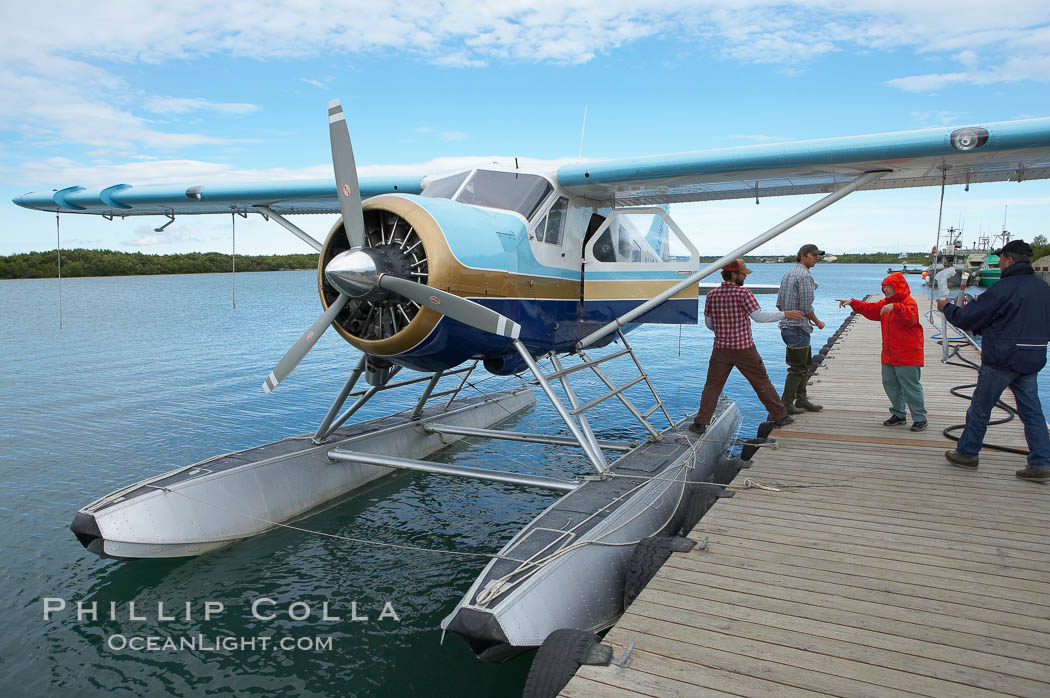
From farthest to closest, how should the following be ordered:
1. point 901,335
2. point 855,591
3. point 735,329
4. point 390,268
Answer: point 735,329 → point 901,335 → point 390,268 → point 855,591

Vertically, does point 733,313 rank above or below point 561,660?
above

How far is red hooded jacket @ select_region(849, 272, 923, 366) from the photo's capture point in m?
6.52

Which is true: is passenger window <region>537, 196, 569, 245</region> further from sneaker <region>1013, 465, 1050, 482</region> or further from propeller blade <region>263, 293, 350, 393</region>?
sneaker <region>1013, 465, 1050, 482</region>

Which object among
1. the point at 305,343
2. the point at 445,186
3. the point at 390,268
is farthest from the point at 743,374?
the point at 305,343

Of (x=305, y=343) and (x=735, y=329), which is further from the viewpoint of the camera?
(x=735, y=329)

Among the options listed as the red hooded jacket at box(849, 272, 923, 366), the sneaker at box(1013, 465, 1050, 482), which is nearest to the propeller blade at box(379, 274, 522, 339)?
the red hooded jacket at box(849, 272, 923, 366)

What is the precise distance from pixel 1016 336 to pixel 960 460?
1266 millimetres

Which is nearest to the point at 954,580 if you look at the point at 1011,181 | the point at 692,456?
the point at 692,456

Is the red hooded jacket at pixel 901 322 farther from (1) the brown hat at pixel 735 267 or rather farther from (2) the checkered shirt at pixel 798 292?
(1) the brown hat at pixel 735 267

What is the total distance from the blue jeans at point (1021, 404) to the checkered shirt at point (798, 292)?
2041 millimetres

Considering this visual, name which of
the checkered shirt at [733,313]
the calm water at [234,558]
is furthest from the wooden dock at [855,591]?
the calm water at [234,558]

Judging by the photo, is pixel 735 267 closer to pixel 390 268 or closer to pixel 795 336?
pixel 795 336

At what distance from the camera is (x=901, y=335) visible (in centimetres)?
657

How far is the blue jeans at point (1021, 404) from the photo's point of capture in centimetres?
495
